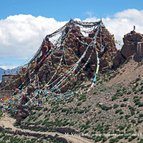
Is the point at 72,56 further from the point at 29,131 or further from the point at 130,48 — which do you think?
the point at 29,131

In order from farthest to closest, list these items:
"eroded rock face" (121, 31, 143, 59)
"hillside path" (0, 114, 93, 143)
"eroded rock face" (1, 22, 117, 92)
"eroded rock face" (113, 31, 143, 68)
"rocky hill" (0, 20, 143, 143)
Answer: "eroded rock face" (1, 22, 117, 92) < "eroded rock face" (121, 31, 143, 59) < "eroded rock face" (113, 31, 143, 68) < "rocky hill" (0, 20, 143, 143) < "hillside path" (0, 114, 93, 143)

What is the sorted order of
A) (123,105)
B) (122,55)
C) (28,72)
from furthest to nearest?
1. (28,72)
2. (122,55)
3. (123,105)

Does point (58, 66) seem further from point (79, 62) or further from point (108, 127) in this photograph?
point (108, 127)

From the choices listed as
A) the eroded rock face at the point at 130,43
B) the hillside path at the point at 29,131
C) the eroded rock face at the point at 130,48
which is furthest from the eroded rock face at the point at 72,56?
the hillside path at the point at 29,131

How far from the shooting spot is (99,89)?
201 ft

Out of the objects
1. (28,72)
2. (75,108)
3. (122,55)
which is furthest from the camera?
(28,72)

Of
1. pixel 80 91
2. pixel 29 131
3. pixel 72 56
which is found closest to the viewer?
pixel 29 131

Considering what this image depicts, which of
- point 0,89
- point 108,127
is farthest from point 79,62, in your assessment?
point 108,127

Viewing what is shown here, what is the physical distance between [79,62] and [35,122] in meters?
12.0

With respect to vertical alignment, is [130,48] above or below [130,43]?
below

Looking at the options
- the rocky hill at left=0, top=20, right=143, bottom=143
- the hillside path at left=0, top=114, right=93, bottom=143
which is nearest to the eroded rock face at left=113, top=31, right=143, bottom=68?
the rocky hill at left=0, top=20, right=143, bottom=143

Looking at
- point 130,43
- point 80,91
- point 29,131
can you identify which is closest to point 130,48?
point 130,43

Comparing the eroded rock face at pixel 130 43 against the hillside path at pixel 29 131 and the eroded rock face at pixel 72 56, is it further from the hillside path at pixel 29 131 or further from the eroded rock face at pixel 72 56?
the hillside path at pixel 29 131

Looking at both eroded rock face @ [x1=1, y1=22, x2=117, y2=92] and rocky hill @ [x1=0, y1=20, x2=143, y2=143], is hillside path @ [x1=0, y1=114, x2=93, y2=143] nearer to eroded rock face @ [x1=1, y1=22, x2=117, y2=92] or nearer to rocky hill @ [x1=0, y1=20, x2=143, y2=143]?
rocky hill @ [x1=0, y1=20, x2=143, y2=143]
